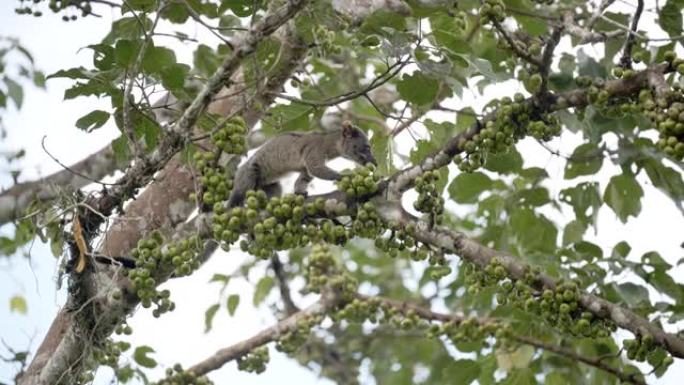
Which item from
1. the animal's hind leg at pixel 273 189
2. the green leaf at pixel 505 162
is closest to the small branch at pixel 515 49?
the green leaf at pixel 505 162

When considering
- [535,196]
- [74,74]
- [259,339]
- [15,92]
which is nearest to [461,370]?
[535,196]

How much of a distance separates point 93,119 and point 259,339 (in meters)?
1.78

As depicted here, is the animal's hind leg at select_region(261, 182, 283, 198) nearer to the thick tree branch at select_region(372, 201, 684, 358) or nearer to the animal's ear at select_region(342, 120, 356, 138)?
the animal's ear at select_region(342, 120, 356, 138)

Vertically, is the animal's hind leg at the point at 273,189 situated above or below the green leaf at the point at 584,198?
above

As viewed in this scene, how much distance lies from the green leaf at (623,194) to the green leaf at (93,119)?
7.79ft

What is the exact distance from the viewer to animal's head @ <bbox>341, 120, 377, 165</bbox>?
577 centimetres

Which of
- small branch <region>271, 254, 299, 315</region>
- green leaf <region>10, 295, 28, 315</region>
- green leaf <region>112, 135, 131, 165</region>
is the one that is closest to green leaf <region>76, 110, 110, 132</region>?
green leaf <region>112, 135, 131, 165</region>

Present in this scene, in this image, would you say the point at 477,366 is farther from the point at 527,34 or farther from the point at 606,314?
the point at 527,34

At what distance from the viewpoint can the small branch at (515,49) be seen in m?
3.21

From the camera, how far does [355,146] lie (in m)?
5.78

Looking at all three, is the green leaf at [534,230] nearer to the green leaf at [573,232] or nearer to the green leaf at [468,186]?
the green leaf at [573,232]

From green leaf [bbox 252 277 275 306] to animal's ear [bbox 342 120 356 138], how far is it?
117 centimetres

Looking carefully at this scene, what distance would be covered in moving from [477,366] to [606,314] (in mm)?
1323

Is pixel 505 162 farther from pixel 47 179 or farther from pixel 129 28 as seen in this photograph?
pixel 47 179
